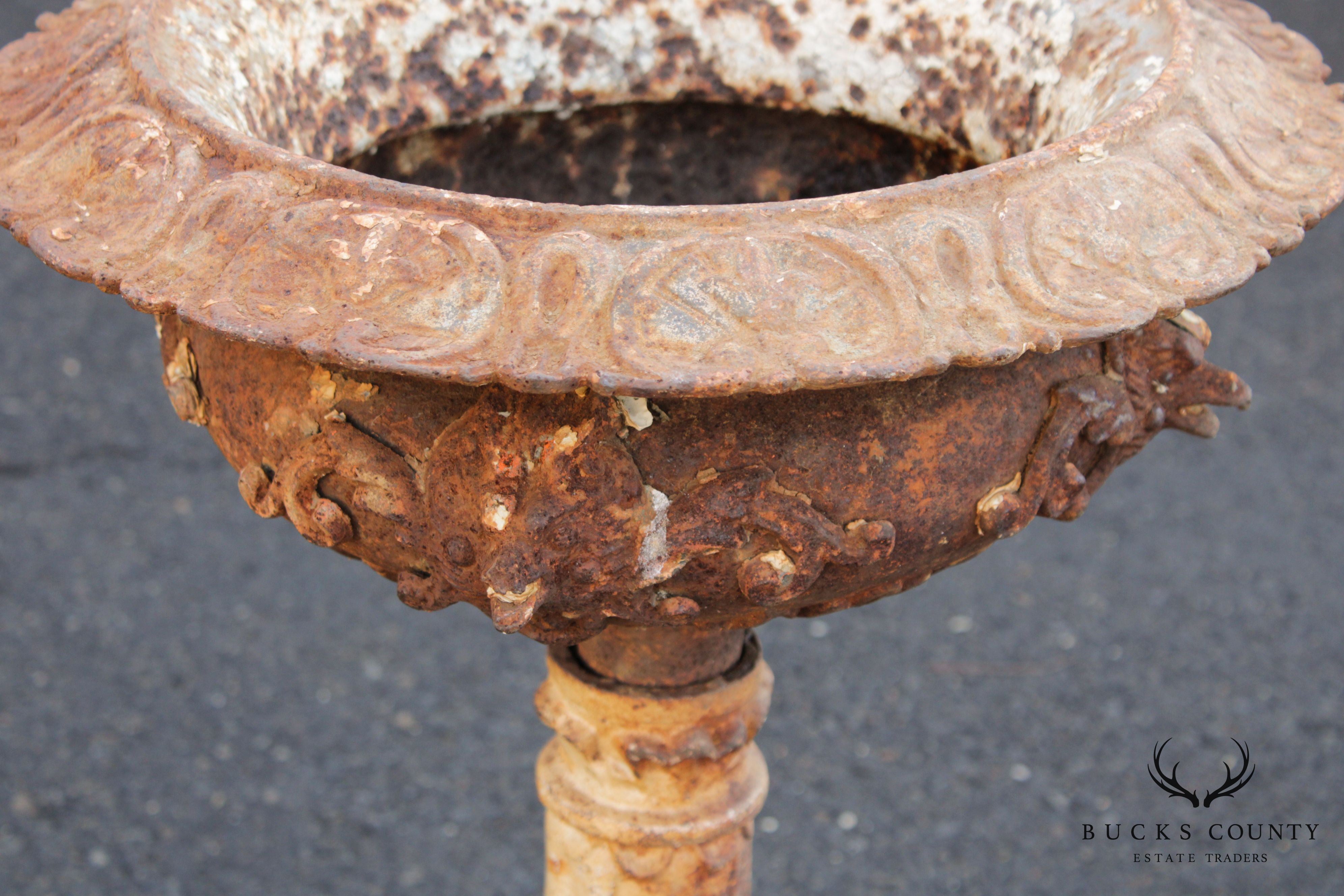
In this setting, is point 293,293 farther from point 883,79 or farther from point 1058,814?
point 1058,814

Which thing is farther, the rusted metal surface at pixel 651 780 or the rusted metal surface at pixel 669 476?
the rusted metal surface at pixel 651 780

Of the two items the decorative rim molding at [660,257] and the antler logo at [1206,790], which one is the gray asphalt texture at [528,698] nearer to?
the antler logo at [1206,790]

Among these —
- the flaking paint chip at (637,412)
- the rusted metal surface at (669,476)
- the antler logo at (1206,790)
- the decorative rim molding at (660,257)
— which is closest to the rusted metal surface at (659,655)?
the rusted metal surface at (669,476)

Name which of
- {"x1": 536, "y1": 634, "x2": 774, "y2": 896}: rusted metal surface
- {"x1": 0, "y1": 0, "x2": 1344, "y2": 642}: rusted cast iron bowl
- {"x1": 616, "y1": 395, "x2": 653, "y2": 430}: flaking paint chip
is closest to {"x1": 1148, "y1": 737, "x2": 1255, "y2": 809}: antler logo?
{"x1": 536, "y1": 634, "x2": 774, "y2": 896}: rusted metal surface

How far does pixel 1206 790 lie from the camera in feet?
6.31

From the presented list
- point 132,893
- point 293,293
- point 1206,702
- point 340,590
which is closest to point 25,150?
point 293,293

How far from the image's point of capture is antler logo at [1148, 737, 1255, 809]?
74.9 inches

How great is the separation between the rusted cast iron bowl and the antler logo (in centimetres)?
96

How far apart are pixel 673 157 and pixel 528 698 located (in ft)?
3.18

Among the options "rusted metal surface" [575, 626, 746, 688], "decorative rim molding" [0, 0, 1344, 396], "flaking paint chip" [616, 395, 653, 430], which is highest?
"decorative rim molding" [0, 0, 1344, 396]

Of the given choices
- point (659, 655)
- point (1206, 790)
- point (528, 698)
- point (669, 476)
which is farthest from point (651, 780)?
point (1206, 790)

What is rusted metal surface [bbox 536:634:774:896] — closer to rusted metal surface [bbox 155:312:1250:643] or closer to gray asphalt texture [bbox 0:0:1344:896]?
rusted metal surface [bbox 155:312:1250:643]

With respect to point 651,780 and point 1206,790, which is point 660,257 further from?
point 1206,790

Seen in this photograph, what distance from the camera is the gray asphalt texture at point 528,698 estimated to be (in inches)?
73.5
